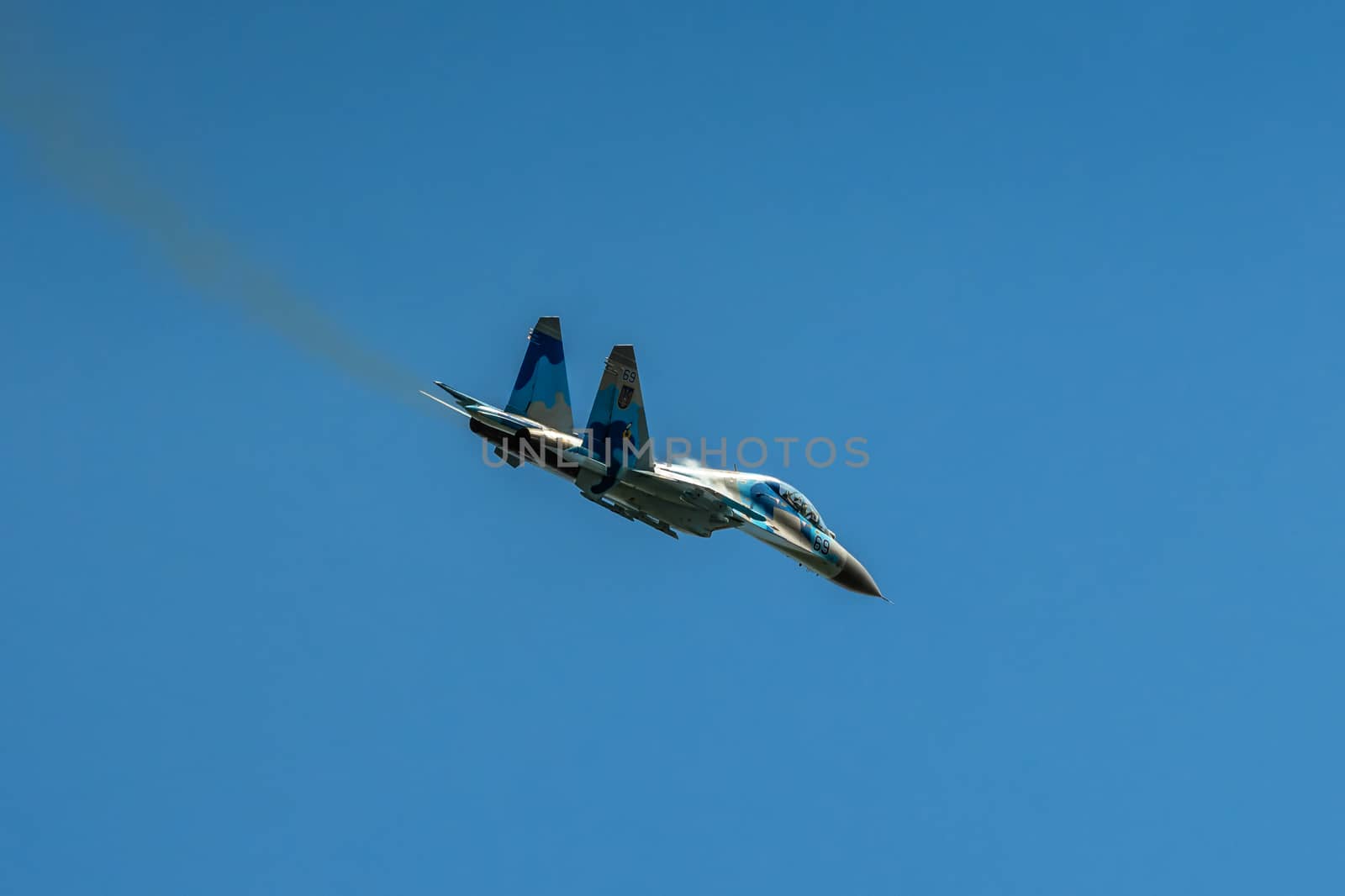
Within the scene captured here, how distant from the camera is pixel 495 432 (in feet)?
84.8

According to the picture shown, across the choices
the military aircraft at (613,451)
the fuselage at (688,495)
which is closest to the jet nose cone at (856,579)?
the fuselage at (688,495)

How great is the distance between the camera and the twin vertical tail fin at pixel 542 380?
26016 millimetres

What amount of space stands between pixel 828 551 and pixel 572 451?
274 inches

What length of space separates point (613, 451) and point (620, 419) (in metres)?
0.76

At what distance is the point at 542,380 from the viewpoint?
85.4 ft

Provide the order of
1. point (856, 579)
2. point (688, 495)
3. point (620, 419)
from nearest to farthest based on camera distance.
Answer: point (620, 419), point (688, 495), point (856, 579)

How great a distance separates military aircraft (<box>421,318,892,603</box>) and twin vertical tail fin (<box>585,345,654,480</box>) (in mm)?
15

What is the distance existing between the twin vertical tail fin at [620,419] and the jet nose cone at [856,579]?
21.2ft

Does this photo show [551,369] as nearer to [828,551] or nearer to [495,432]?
[495,432]

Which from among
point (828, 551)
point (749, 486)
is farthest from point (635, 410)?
point (828, 551)

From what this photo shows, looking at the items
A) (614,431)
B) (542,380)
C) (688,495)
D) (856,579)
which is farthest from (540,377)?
(856,579)

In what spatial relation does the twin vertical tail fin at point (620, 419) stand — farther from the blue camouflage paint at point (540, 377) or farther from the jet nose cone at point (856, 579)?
the jet nose cone at point (856, 579)

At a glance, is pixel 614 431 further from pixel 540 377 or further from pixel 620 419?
pixel 540 377

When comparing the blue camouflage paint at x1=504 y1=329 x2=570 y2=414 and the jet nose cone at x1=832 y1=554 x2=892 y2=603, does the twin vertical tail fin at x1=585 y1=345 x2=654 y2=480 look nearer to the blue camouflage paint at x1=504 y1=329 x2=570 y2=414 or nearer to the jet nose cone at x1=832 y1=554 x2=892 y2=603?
the blue camouflage paint at x1=504 y1=329 x2=570 y2=414
